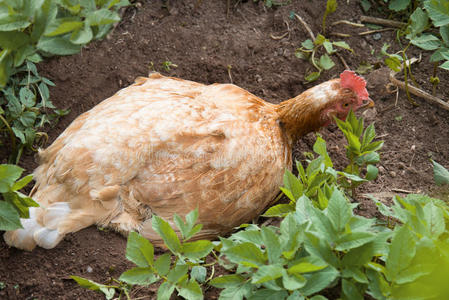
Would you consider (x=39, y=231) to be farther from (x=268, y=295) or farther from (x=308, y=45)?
(x=308, y=45)

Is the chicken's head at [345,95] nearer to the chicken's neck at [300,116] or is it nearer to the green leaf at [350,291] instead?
the chicken's neck at [300,116]

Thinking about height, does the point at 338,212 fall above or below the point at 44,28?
below

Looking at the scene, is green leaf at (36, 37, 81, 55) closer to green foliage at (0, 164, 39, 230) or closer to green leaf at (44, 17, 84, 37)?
green leaf at (44, 17, 84, 37)

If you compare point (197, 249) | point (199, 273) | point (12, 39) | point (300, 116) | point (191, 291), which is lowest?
point (199, 273)

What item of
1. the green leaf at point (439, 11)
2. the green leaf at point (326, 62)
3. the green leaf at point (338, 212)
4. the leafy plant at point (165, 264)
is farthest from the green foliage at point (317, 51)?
the leafy plant at point (165, 264)

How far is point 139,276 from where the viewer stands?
198 centimetres

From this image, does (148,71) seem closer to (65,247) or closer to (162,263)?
(65,247)

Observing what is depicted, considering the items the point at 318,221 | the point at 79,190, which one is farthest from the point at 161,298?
the point at 79,190

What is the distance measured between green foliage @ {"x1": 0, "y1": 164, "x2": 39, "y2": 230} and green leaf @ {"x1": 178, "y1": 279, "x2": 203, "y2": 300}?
0.88 meters

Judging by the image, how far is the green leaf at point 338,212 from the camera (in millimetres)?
1809

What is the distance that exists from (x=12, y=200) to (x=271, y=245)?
133 centimetres

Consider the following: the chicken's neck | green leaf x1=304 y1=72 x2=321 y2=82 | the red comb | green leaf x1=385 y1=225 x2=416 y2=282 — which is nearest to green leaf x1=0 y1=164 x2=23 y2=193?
green leaf x1=385 y1=225 x2=416 y2=282

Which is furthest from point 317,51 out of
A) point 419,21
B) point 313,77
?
point 419,21

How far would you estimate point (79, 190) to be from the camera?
272cm
